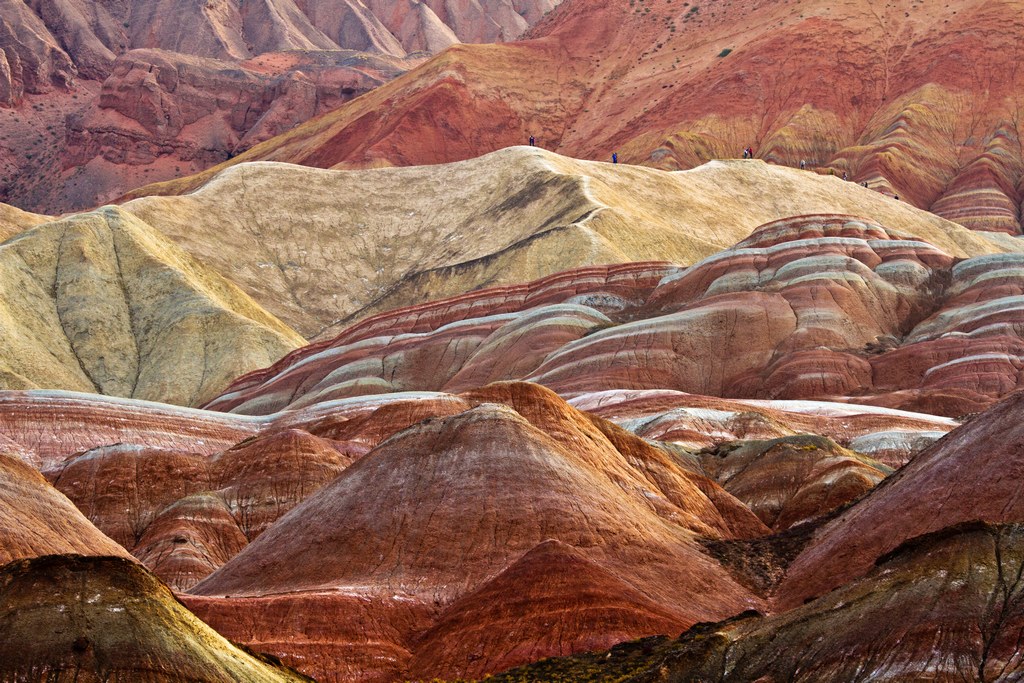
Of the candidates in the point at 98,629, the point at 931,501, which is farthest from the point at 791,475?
the point at 98,629

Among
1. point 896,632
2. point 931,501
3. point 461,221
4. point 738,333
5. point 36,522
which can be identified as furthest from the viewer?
point 461,221

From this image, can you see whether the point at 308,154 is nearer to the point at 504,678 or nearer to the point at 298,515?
the point at 298,515

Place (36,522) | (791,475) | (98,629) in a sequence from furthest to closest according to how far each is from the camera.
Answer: (791,475)
(36,522)
(98,629)

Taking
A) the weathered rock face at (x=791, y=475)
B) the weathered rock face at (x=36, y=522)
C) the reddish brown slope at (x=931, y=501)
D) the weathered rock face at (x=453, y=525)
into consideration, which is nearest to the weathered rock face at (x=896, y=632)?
the reddish brown slope at (x=931, y=501)

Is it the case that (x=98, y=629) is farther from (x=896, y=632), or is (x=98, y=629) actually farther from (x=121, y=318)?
(x=121, y=318)

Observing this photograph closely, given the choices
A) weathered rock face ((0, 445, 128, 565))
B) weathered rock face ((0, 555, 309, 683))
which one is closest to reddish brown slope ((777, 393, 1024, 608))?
weathered rock face ((0, 555, 309, 683))

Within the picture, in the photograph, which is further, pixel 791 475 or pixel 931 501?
pixel 791 475

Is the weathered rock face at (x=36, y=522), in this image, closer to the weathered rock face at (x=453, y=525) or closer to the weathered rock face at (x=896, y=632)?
the weathered rock face at (x=453, y=525)

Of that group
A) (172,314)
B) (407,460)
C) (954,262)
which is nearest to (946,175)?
(954,262)
